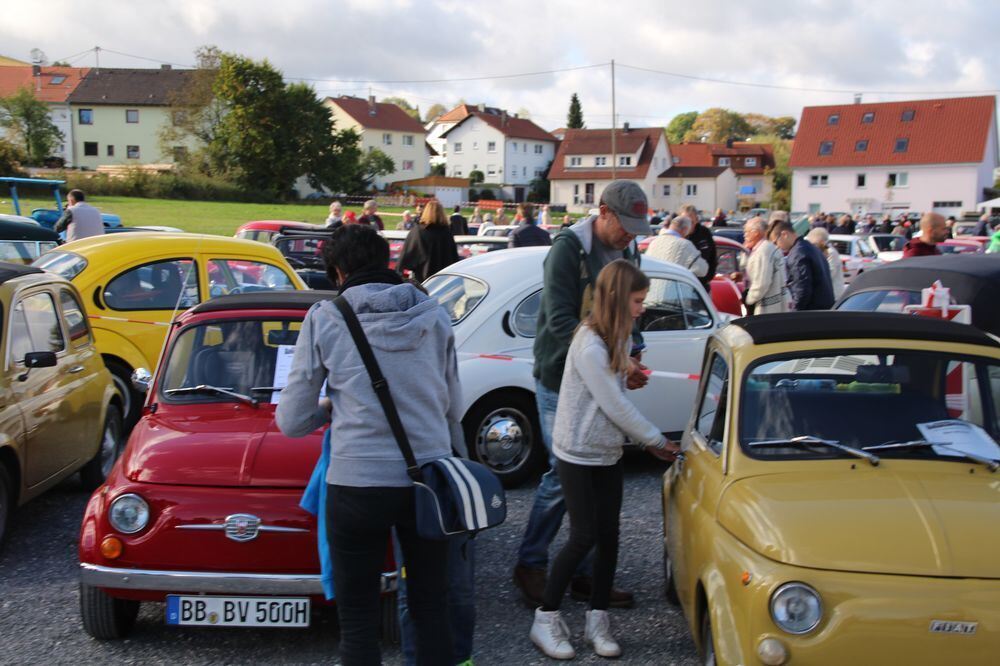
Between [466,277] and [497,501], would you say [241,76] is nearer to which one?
[466,277]

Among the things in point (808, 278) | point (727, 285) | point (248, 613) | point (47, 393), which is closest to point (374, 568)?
point (248, 613)

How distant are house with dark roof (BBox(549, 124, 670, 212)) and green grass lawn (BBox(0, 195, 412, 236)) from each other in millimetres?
37913

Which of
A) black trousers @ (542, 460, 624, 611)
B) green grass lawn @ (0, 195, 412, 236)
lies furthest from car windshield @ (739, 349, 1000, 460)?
green grass lawn @ (0, 195, 412, 236)

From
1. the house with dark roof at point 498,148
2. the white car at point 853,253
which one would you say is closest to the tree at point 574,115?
the house with dark roof at point 498,148

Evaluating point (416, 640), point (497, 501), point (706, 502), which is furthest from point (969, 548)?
point (416, 640)

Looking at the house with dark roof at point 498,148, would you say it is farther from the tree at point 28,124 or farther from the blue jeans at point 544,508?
the blue jeans at point 544,508

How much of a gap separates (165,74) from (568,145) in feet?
136

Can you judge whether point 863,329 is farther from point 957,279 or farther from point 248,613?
point 957,279

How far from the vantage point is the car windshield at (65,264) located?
8.66 m

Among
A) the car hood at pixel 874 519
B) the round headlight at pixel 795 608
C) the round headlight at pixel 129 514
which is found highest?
the car hood at pixel 874 519

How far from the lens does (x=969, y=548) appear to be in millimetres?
3264

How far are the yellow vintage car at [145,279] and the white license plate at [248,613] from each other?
4.82 m

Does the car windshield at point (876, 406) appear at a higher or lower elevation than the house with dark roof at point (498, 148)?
lower

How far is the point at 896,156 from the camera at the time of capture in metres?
74.6
